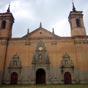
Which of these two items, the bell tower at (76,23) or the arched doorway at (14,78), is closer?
the arched doorway at (14,78)

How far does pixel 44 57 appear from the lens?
26.2 meters

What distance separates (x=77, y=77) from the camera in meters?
24.8

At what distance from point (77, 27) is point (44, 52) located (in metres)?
7.62

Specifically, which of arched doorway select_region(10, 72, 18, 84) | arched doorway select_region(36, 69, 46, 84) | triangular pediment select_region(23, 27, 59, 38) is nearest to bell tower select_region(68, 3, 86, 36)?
triangular pediment select_region(23, 27, 59, 38)

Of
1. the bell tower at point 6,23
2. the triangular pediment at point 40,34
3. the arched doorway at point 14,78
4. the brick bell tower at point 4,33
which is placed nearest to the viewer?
the arched doorway at point 14,78

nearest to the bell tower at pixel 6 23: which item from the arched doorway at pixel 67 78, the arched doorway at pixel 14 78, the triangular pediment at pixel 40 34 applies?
the triangular pediment at pixel 40 34

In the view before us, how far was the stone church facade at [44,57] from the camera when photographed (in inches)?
985

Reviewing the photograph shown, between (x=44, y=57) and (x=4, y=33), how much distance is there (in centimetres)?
849

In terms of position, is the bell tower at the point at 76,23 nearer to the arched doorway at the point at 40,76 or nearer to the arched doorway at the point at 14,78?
the arched doorway at the point at 40,76

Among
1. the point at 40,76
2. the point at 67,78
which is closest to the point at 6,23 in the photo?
the point at 40,76

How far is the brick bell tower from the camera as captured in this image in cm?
2566

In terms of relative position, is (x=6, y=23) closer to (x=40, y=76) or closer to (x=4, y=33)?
(x=4, y=33)

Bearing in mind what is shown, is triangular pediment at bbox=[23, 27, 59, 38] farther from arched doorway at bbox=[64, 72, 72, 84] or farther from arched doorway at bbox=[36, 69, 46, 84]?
arched doorway at bbox=[64, 72, 72, 84]

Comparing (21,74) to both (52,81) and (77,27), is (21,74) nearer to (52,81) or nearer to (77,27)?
(52,81)
